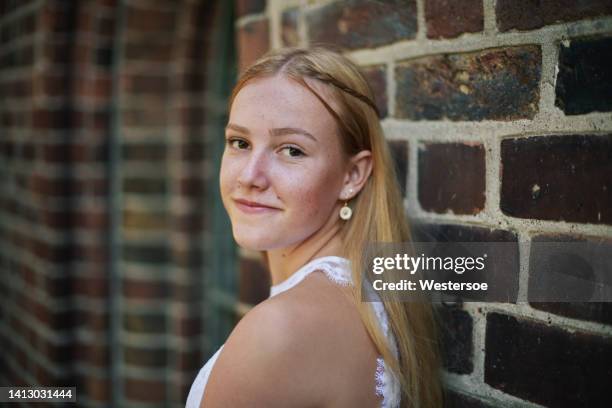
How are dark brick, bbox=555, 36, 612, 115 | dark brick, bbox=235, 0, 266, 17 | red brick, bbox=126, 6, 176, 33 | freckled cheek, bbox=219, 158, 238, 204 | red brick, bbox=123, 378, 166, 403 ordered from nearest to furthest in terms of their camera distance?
dark brick, bbox=555, 36, 612, 115 < freckled cheek, bbox=219, 158, 238, 204 < dark brick, bbox=235, 0, 266, 17 < red brick, bbox=126, 6, 176, 33 < red brick, bbox=123, 378, 166, 403

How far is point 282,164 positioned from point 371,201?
235 mm

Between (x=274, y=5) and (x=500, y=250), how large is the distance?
0.96 m

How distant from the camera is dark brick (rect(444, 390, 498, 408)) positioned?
1.15 m

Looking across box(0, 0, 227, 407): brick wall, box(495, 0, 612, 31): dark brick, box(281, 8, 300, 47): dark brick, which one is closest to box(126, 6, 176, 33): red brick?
box(0, 0, 227, 407): brick wall

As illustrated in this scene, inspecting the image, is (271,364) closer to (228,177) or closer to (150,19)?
(228,177)

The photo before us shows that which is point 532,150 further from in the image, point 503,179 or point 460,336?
point 460,336

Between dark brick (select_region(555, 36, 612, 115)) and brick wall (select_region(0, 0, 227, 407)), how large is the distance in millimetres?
1823

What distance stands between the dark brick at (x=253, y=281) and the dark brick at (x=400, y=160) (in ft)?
1.81

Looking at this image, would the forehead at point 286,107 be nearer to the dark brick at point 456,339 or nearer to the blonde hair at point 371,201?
the blonde hair at point 371,201

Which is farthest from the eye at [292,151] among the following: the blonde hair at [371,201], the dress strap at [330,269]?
the dress strap at [330,269]

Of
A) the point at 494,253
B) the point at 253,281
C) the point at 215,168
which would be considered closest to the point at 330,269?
the point at 494,253

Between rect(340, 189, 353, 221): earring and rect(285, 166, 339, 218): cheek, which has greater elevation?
rect(285, 166, 339, 218): cheek

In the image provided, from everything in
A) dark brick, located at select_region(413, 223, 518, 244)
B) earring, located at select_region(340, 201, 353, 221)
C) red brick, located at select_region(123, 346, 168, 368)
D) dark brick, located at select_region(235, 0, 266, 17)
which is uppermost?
dark brick, located at select_region(235, 0, 266, 17)

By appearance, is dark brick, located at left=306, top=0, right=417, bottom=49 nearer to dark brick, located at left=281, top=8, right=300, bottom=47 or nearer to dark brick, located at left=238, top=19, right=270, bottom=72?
dark brick, located at left=281, top=8, right=300, bottom=47
